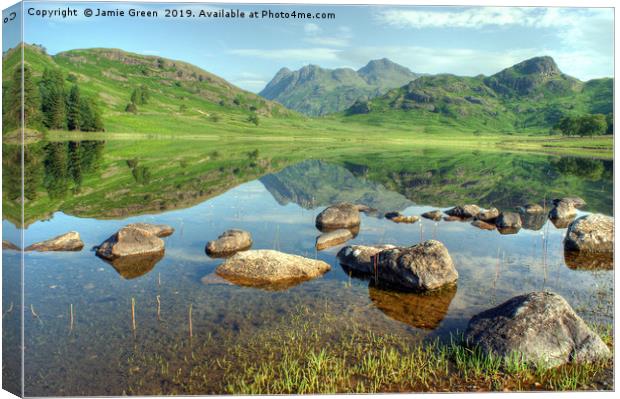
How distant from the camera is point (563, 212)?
3391cm

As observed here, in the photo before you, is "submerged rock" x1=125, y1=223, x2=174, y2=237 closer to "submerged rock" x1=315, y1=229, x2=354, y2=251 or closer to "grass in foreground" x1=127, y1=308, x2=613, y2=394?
"submerged rock" x1=315, y1=229, x2=354, y2=251

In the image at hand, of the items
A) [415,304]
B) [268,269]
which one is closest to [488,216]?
[415,304]

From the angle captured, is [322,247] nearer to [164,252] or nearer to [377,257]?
[377,257]

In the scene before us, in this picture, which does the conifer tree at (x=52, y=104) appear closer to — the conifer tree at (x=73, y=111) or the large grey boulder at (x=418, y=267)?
the conifer tree at (x=73, y=111)

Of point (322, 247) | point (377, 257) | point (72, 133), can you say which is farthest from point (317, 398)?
point (72, 133)

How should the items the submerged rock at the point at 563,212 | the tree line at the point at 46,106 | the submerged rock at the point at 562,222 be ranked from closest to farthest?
1. the tree line at the point at 46,106
2. the submerged rock at the point at 562,222
3. the submerged rock at the point at 563,212

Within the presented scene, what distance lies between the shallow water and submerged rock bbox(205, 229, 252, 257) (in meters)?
0.65

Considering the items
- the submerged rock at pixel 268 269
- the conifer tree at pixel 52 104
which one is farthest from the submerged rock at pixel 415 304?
the conifer tree at pixel 52 104

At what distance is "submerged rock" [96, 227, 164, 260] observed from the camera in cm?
2072

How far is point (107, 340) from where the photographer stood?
12828 mm

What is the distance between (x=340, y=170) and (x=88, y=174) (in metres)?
34.9

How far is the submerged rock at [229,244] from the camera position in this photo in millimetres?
22125

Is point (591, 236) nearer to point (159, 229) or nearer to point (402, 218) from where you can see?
point (402, 218)

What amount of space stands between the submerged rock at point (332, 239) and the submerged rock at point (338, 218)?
2963mm
